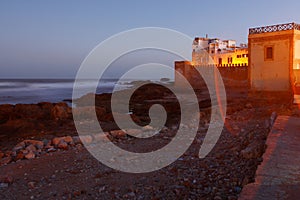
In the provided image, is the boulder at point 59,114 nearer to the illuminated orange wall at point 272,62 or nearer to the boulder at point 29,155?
the boulder at point 29,155

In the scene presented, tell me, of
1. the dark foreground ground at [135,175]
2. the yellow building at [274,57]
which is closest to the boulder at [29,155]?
the dark foreground ground at [135,175]

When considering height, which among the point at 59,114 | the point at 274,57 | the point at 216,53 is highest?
the point at 216,53

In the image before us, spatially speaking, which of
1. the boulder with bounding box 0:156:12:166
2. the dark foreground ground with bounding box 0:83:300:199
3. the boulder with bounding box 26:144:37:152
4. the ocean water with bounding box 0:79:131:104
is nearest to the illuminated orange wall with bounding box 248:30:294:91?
the dark foreground ground with bounding box 0:83:300:199

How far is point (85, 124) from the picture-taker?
12883 millimetres

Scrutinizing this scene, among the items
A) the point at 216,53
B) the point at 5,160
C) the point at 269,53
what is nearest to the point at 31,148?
the point at 5,160

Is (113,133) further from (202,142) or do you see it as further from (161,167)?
(161,167)

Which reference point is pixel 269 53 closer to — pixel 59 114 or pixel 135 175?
pixel 59 114

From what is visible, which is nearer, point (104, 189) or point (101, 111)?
point (104, 189)

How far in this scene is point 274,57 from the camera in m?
17.3

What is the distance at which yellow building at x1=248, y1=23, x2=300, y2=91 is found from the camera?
16.6 m

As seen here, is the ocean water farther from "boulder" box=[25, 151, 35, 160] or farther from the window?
"boulder" box=[25, 151, 35, 160]

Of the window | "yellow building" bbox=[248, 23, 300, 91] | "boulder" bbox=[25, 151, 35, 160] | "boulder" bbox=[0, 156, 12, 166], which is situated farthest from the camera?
the window

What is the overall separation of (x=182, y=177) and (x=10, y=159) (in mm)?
4704

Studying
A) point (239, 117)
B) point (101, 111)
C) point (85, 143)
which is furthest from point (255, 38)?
point (85, 143)
